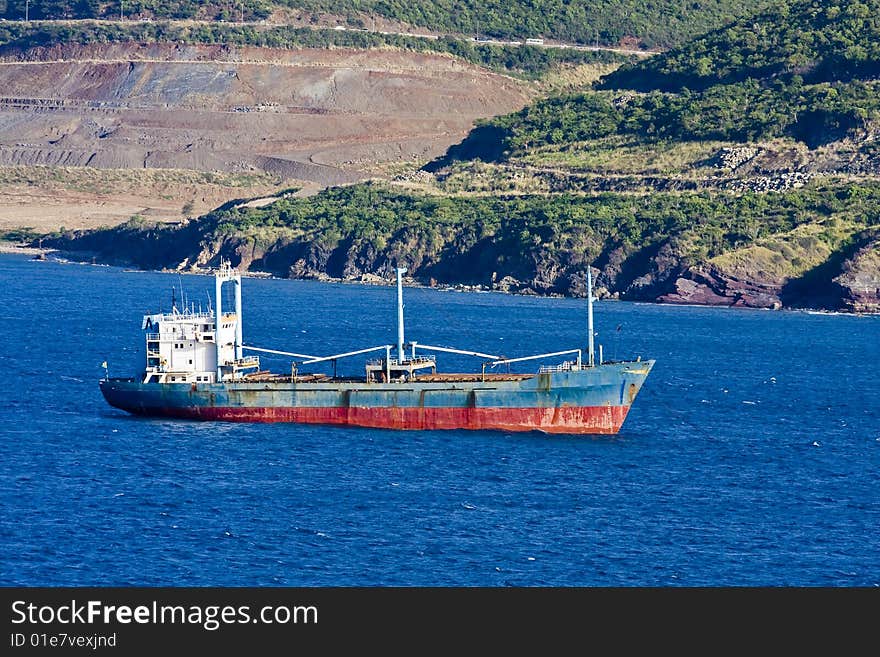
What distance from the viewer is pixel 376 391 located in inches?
4257

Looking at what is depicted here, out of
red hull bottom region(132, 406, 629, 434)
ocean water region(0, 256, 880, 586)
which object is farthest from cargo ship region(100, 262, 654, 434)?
ocean water region(0, 256, 880, 586)

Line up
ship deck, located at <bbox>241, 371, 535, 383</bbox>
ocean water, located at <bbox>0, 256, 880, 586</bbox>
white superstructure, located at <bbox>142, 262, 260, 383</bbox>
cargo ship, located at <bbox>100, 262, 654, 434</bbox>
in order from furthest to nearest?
white superstructure, located at <bbox>142, 262, 260, 383</bbox>, ship deck, located at <bbox>241, 371, 535, 383</bbox>, cargo ship, located at <bbox>100, 262, 654, 434</bbox>, ocean water, located at <bbox>0, 256, 880, 586</bbox>

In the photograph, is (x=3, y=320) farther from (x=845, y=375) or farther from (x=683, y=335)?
(x=845, y=375)

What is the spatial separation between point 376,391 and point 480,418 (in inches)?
235

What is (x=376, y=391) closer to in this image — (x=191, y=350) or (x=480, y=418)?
(x=480, y=418)

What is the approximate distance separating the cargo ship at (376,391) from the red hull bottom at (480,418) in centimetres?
6

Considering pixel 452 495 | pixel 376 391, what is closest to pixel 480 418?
pixel 376 391

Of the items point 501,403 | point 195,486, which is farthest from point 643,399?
point 195,486

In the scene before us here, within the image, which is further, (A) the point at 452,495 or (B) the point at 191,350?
(B) the point at 191,350

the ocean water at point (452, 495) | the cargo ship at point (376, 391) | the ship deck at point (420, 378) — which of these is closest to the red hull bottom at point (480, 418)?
the cargo ship at point (376, 391)

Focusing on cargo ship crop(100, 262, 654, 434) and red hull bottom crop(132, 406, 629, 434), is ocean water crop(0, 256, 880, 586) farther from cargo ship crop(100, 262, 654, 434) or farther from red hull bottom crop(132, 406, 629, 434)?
cargo ship crop(100, 262, 654, 434)

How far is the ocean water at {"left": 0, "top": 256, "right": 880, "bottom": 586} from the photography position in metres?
77.5

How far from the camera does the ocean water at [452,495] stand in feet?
254

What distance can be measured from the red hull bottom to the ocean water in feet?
2.91
